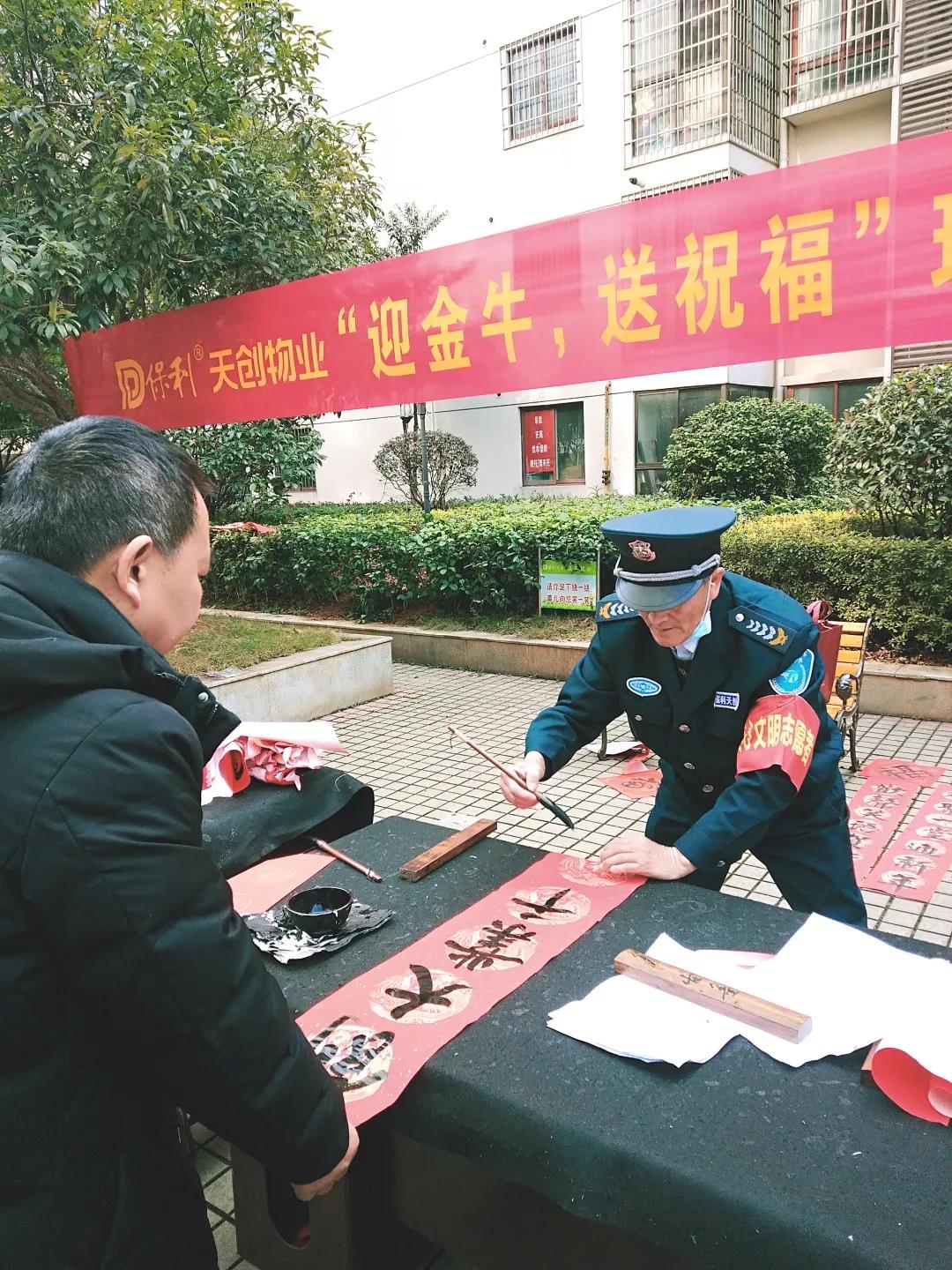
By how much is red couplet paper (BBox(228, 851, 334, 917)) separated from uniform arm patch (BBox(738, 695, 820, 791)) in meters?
1.00

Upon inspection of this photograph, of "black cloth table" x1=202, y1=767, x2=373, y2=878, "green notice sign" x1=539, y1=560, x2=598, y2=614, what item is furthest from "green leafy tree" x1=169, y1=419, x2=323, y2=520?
"black cloth table" x1=202, y1=767, x2=373, y2=878

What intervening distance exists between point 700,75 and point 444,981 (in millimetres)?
14421

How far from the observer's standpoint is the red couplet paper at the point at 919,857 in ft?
11.5

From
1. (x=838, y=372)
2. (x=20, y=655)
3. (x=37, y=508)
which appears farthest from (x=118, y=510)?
(x=838, y=372)

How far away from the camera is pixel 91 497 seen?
1.07 meters

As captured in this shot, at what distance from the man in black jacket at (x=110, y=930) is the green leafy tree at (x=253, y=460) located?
27.6 ft

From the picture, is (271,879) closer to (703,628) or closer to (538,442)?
→ (703,628)

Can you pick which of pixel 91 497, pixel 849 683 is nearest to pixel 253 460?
pixel 849 683

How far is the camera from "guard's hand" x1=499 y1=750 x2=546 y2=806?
6.99 ft

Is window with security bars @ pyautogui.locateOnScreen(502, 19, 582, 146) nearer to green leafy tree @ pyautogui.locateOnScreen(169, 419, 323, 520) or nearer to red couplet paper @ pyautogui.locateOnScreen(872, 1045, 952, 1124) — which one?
green leafy tree @ pyautogui.locateOnScreen(169, 419, 323, 520)

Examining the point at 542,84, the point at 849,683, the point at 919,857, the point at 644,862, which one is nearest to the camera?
the point at 644,862

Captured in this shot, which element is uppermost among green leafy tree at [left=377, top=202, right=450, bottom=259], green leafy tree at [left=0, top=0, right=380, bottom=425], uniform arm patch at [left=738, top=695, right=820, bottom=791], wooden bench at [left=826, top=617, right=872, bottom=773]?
green leafy tree at [left=377, top=202, right=450, bottom=259]

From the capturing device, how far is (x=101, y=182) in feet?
17.5

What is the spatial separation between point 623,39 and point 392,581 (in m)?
10.1
